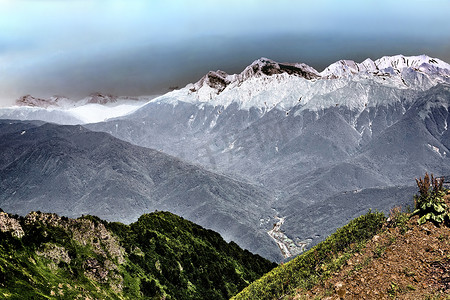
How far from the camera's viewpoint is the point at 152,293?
86688 mm

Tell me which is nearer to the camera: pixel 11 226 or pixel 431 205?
pixel 431 205

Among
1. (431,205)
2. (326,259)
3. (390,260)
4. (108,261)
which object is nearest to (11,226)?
(108,261)

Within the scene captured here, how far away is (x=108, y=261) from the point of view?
8206 centimetres

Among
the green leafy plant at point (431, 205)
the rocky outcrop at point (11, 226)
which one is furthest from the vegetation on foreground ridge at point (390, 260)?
the rocky outcrop at point (11, 226)

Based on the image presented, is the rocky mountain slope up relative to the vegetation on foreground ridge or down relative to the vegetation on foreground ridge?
down

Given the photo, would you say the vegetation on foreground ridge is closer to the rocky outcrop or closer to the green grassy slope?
the green grassy slope

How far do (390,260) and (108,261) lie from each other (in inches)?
2553

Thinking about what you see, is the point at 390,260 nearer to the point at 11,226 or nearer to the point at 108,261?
the point at 11,226

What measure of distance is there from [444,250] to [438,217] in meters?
2.74

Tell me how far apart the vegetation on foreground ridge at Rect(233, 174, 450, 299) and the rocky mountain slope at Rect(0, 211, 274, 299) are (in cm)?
3556

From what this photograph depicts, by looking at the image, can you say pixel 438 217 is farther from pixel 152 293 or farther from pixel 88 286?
pixel 152 293

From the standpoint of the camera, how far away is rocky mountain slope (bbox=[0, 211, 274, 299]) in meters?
59.5

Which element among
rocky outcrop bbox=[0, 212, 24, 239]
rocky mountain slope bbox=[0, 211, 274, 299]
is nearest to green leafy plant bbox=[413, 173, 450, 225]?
rocky mountain slope bbox=[0, 211, 274, 299]

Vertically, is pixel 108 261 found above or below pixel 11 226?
below
